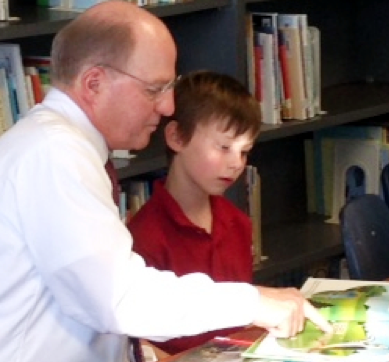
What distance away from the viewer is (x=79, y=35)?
1597 millimetres

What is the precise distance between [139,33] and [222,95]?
0.60m

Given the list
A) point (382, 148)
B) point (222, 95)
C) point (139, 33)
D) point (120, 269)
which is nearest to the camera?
point (120, 269)

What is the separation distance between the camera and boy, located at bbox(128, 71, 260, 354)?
6.95 feet

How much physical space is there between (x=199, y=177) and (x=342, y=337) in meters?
0.65

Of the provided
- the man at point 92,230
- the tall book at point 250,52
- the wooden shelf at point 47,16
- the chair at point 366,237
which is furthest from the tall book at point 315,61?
the man at point 92,230

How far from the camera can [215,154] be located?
6.98 ft

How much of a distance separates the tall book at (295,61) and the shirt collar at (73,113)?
1.51 meters

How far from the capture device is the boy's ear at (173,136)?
2156 mm

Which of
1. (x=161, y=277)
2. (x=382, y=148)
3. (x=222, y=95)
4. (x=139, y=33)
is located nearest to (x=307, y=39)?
(x=382, y=148)

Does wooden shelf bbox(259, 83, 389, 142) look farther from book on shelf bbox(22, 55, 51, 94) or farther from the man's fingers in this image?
the man's fingers

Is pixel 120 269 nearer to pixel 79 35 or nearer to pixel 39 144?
pixel 39 144

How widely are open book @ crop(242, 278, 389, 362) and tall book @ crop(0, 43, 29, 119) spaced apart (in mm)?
917

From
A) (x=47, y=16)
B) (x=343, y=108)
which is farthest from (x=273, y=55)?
(x=47, y=16)

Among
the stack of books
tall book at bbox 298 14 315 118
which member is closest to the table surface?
the stack of books
